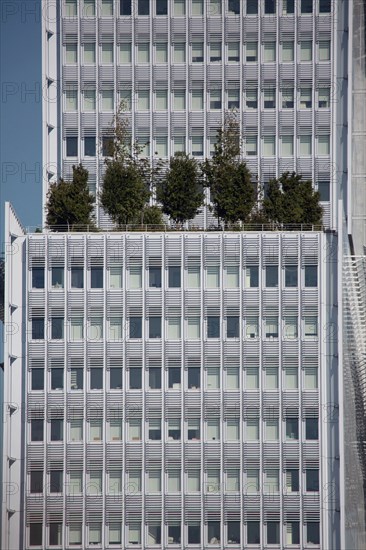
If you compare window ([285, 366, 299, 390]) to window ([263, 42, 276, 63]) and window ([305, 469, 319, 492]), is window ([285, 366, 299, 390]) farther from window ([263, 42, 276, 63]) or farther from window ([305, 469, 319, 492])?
window ([263, 42, 276, 63])

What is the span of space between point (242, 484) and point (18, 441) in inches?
713

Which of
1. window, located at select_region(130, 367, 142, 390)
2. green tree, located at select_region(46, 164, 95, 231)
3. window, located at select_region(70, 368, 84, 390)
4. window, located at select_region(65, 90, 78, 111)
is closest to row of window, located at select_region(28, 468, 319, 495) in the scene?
window, located at select_region(130, 367, 142, 390)

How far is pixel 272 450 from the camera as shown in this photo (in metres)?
129

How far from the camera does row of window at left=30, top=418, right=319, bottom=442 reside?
12850 centimetres

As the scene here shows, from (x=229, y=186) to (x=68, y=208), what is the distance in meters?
14.0

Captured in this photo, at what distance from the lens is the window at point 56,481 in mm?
127875

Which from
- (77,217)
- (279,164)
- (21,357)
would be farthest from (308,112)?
(21,357)

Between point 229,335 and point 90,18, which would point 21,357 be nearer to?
point 229,335

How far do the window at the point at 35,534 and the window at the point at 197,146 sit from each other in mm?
42552

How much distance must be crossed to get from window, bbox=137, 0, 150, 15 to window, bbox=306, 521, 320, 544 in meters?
54.0

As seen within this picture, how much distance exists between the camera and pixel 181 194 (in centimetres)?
13825

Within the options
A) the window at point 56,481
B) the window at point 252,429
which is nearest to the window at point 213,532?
the window at point 252,429

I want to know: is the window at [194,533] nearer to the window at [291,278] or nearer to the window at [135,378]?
the window at [135,378]

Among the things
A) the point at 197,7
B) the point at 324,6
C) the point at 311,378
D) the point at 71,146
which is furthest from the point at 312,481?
the point at 197,7
